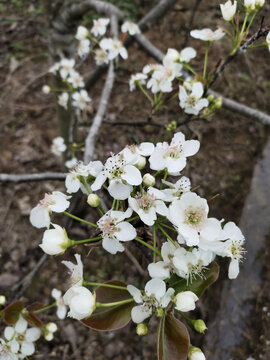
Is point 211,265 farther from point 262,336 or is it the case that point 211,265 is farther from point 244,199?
point 244,199

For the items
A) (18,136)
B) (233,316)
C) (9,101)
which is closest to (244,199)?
(233,316)

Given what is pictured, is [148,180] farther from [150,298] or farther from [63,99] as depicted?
[63,99]

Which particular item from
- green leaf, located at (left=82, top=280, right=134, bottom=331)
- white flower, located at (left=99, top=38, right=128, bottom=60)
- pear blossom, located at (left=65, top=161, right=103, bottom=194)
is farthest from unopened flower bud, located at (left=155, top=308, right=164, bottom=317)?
white flower, located at (left=99, top=38, right=128, bottom=60)

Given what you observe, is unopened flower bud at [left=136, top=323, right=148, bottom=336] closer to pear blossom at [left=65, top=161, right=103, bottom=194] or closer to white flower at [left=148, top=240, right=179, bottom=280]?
white flower at [left=148, top=240, right=179, bottom=280]

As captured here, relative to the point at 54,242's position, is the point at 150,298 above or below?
below

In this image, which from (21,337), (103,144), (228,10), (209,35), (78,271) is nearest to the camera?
(78,271)

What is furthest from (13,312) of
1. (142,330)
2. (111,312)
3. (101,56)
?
(101,56)
